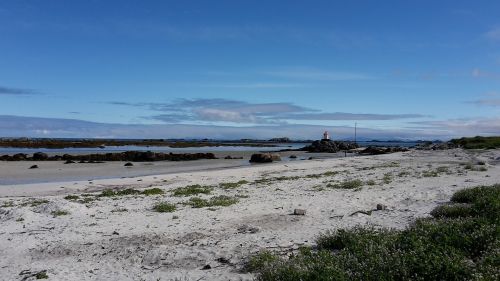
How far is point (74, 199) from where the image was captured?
1767 centimetres

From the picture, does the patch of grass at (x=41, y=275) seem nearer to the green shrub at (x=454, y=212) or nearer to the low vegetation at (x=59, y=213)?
the low vegetation at (x=59, y=213)

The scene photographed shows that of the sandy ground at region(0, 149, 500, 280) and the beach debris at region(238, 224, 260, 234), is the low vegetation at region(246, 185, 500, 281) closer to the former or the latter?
the sandy ground at region(0, 149, 500, 280)

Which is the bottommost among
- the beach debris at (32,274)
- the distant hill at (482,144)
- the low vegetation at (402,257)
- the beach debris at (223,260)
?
the beach debris at (32,274)

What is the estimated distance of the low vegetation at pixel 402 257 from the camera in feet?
20.8

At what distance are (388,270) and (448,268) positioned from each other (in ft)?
2.58

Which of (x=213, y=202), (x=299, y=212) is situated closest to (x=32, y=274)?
(x=299, y=212)

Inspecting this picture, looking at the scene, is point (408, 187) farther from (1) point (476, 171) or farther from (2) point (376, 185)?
(1) point (476, 171)

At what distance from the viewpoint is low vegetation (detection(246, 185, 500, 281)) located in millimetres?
6327

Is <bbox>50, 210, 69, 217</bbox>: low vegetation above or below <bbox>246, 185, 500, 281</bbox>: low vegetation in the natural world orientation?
below

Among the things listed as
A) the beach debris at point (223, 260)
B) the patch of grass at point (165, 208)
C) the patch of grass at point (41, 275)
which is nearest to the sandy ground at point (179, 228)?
the beach debris at point (223, 260)

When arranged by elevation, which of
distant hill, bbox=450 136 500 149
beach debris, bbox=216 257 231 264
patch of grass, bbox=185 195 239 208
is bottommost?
beach debris, bbox=216 257 231 264

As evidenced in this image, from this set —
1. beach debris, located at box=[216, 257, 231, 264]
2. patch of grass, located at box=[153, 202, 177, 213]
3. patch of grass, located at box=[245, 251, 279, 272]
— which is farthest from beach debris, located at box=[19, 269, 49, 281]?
patch of grass, located at box=[153, 202, 177, 213]

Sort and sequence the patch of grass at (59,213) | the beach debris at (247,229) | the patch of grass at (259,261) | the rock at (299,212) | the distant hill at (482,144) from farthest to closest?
1. the distant hill at (482,144)
2. the patch of grass at (59,213)
3. the rock at (299,212)
4. the beach debris at (247,229)
5. the patch of grass at (259,261)

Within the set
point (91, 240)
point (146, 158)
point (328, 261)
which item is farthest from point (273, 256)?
point (146, 158)
